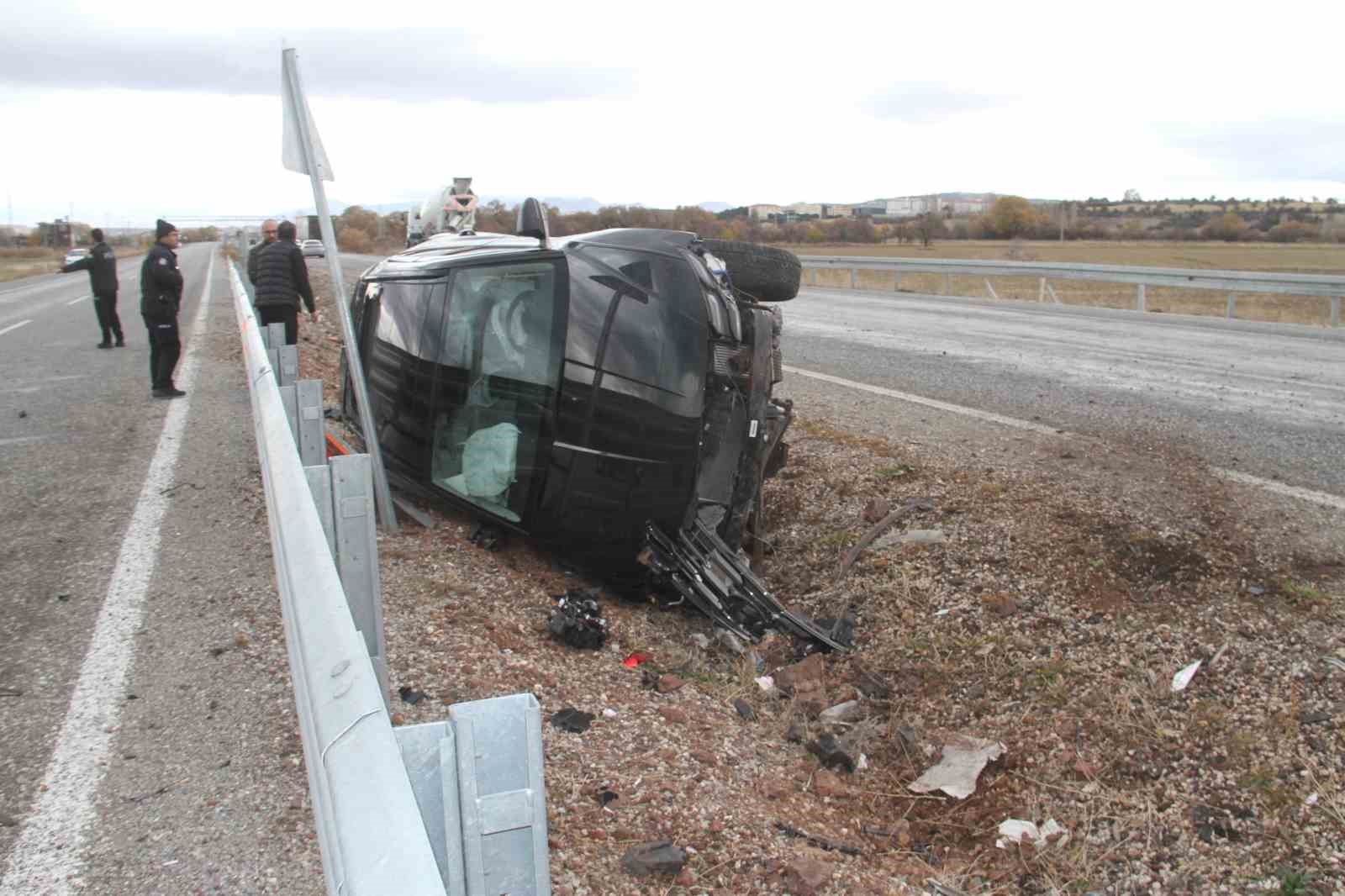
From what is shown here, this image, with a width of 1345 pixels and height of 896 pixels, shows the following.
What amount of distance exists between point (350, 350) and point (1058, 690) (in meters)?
4.46

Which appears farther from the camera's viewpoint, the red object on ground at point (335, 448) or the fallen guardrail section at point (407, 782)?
the red object on ground at point (335, 448)

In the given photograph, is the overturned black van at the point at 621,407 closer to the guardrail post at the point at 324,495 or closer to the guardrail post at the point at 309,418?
the guardrail post at the point at 309,418

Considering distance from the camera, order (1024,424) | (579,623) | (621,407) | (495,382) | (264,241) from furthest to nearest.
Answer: (264,241), (1024,424), (495,382), (621,407), (579,623)

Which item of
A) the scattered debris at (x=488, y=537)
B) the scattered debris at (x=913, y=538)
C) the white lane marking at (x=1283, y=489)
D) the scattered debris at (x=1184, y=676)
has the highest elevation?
the white lane marking at (x=1283, y=489)

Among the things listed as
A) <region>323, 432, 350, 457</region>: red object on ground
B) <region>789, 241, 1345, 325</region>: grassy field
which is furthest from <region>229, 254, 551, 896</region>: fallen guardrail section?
<region>789, 241, 1345, 325</region>: grassy field

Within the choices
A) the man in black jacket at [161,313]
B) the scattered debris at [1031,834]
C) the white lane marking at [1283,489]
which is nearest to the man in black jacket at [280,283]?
the man in black jacket at [161,313]

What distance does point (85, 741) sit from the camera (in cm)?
337

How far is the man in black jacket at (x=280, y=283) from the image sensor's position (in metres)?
10.4

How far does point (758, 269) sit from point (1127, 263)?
28847 mm

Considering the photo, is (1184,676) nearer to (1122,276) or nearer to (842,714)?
(842,714)

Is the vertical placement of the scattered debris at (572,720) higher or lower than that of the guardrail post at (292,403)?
lower

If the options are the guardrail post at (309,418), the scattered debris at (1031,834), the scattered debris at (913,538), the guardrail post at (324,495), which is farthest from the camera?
the scattered debris at (913,538)

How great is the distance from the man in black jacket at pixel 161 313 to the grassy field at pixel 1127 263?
15909 millimetres

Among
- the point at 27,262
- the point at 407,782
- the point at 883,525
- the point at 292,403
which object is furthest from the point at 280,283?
the point at 27,262
